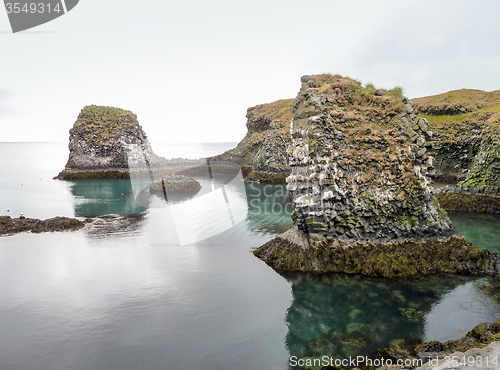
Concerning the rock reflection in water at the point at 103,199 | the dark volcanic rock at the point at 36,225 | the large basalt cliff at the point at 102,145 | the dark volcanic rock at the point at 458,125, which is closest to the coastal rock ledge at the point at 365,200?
the dark volcanic rock at the point at 36,225

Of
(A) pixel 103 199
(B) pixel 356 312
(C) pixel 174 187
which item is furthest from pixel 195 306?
(C) pixel 174 187

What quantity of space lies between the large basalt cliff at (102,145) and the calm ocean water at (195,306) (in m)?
55.2

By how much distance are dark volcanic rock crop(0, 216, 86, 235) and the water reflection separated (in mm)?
26380

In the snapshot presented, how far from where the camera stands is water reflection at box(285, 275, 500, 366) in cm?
1313

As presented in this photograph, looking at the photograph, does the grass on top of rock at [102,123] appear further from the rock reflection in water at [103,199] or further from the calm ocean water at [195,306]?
the calm ocean water at [195,306]

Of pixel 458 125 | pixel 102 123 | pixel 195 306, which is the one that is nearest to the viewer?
pixel 195 306

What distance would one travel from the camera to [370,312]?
603 inches

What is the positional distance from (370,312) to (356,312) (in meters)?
0.68

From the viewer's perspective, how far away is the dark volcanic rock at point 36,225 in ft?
104

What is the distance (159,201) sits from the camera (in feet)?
160

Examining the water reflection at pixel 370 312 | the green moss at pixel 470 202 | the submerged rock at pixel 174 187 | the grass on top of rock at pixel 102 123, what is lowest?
the water reflection at pixel 370 312

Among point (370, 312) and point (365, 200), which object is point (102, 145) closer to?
point (365, 200)

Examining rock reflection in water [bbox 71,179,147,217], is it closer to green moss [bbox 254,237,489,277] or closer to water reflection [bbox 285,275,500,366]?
green moss [bbox 254,237,489,277]

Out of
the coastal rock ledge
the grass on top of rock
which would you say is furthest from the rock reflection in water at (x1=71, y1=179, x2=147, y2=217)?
the coastal rock ledge
